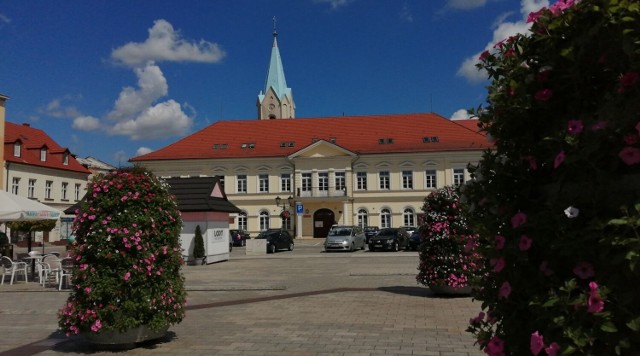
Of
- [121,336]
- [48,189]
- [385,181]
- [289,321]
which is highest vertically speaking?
[385,181]

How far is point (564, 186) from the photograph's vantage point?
2578 mm

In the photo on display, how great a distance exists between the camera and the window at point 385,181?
55.7 m

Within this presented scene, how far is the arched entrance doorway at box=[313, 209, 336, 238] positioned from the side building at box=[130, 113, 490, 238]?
0.08 meters

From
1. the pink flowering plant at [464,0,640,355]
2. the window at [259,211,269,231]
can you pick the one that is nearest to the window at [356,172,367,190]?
the window at [259,211,269,231]

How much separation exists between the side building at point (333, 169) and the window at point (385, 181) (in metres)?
0.10

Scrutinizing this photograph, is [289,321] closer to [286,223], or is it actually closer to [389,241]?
[389,241]

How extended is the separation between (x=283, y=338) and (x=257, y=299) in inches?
167

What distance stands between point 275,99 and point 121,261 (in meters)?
77.8

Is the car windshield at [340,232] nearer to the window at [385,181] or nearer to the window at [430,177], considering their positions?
the window at [385,181]

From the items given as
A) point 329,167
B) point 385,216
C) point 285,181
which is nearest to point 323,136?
point 329,167

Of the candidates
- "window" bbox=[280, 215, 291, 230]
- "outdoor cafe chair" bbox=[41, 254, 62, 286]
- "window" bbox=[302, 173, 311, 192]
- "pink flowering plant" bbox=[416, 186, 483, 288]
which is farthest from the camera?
"window" bbox=[302, 173, 311, 192]

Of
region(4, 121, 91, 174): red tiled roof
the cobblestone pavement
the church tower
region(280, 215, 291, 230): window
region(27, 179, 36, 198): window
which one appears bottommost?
the cobblestone pavement

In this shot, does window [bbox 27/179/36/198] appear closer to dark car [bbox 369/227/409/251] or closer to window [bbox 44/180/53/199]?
window [bbox 44/180/53/199]

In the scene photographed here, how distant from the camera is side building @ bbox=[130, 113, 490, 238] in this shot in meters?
55.0
